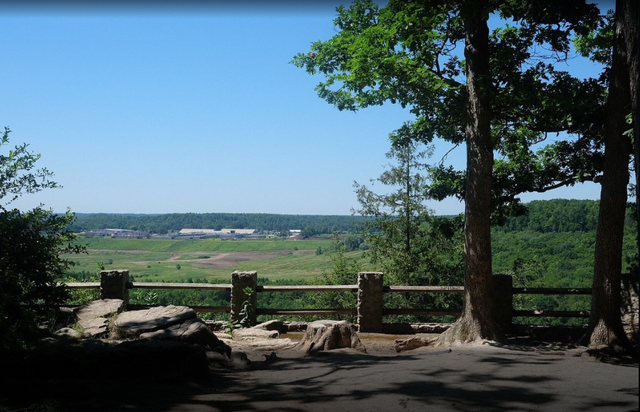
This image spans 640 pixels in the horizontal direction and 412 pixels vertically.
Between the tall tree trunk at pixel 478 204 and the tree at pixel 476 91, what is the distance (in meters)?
0.02

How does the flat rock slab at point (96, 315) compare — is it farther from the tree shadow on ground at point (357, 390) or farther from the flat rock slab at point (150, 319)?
the tree shadow on ground at point (357, 390)

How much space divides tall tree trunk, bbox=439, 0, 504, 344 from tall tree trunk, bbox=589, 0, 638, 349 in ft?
6.26

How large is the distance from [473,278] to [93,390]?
734cm

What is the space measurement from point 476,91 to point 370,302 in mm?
4964

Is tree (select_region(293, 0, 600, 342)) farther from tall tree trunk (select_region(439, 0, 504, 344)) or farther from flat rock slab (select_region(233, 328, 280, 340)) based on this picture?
flat rock slab (select_region(233, 328, 280, 340))

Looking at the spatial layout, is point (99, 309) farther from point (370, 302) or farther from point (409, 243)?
point (409, 243)

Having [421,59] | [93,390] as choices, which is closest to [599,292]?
[421,59]

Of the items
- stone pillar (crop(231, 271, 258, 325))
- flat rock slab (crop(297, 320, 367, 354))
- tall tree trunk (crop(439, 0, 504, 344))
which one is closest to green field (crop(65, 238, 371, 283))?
stone pillar (crop(231, 271, 258, 325))

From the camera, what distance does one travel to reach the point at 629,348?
10.2 meters

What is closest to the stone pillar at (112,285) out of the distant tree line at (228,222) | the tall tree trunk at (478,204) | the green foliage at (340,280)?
the tall tree trunk at (478,204)

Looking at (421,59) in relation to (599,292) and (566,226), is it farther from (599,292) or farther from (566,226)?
(566,226)

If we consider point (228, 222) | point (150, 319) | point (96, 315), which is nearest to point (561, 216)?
point (150, 319)

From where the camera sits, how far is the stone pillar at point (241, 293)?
1221 centimetres

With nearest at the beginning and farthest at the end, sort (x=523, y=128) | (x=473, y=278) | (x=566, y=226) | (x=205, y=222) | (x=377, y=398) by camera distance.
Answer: (x=377, y=398)
(x=473, y=278)
(x=523, y=128)
(x=566, y=226)
(x=205, y=222)
